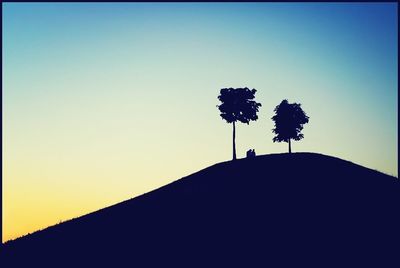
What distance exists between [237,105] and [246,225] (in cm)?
3439

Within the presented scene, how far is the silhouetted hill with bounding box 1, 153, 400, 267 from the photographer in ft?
107

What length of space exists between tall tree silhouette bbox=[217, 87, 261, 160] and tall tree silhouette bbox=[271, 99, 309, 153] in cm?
720

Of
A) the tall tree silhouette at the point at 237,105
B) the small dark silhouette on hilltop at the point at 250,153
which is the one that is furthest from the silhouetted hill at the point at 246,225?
the tall tree silhouette at the point at 237,105

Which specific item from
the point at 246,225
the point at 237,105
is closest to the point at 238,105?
the point at 237,105

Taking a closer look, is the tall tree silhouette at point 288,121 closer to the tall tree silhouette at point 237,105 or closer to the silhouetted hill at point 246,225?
the tall tree silhouette at point 237,105

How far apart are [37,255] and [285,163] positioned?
35691 mm

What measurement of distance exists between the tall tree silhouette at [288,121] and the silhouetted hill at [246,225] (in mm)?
18198

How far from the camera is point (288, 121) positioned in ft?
247

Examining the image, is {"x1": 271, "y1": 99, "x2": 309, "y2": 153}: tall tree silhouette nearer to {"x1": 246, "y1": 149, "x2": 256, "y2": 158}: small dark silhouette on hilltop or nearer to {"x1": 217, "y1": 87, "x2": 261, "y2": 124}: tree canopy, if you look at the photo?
{"x1": 217, "y1": 87, "x2": 261, "y2": 124}: tree canopy

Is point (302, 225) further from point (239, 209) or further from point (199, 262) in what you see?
point (199, 262)

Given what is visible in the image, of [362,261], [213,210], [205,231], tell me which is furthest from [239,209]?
[362,261]

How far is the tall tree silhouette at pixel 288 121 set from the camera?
247ft

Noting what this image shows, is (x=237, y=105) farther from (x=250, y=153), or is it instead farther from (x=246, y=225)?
(x=246, y=225)

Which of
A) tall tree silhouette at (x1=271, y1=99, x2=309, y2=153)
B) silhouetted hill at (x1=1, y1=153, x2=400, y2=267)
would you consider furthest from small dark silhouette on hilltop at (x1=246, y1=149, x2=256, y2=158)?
tall tree silhouette at (x1=271, y1=99, x2=309, y2=153)
